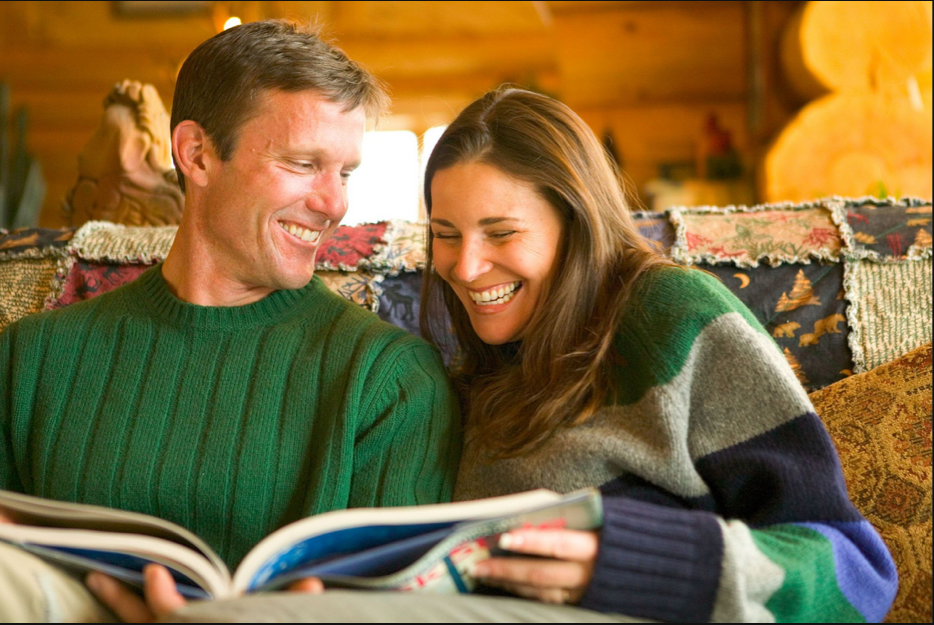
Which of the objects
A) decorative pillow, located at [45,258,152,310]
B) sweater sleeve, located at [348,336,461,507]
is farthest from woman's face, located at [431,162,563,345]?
decorative pillow, located at [45,258,152,310]

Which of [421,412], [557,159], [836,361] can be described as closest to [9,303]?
[421,412]

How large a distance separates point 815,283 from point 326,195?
84 cm

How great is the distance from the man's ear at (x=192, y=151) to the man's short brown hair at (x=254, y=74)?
0.02 metres

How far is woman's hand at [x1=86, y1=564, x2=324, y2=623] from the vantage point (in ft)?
2.82

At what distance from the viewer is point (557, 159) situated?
4.12ft

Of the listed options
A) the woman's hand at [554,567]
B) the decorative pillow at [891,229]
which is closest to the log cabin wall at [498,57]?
the decorative pillow at [891,229]

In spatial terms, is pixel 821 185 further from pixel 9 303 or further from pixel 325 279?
pixel 9 303

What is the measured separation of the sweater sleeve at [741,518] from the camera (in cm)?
90

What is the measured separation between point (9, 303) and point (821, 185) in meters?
2.36

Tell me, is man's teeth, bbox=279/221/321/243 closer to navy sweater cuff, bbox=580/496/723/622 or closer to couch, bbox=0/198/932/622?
couch, bbox=0/198/932/622

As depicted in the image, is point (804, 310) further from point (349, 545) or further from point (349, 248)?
point (349, 545)

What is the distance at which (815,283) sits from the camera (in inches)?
60.2

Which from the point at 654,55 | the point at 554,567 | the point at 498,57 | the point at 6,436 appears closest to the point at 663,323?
the point at 554,567

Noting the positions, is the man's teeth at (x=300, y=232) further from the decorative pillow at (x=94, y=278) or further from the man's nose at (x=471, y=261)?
the decorative pillow at (x=94, y=278)
